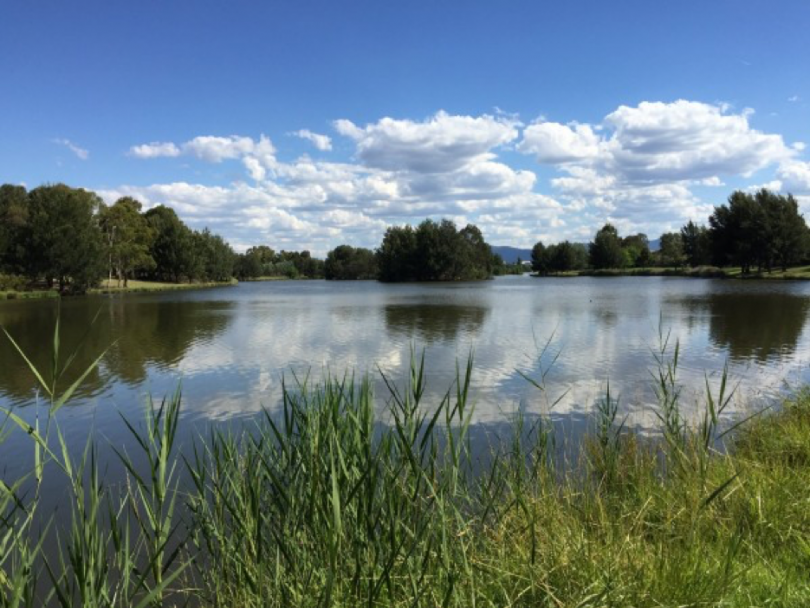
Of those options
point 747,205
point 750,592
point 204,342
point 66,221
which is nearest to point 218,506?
point 750,592

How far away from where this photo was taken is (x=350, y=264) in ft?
491

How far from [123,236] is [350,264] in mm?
83130

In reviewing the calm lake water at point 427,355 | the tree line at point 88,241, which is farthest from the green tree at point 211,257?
the calm lake water at point 427,355

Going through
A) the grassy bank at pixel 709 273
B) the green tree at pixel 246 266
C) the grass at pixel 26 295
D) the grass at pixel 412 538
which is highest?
the green tree at pixel 246 266

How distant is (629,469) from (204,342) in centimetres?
1911

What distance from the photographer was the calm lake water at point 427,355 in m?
11.5

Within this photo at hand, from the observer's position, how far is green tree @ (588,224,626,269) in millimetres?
127375

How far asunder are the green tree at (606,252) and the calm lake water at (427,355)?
96944 millimetres

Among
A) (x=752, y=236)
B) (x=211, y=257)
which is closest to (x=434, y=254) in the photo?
(x=211, y=257)

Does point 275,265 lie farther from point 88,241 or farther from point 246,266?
point 88,241

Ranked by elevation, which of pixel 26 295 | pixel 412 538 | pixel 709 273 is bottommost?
pixel 412 538

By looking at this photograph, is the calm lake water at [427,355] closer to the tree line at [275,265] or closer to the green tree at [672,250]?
the green tree at [672,250]

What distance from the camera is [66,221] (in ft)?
179

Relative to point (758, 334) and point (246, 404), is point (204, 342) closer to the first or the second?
point (246, 404)
